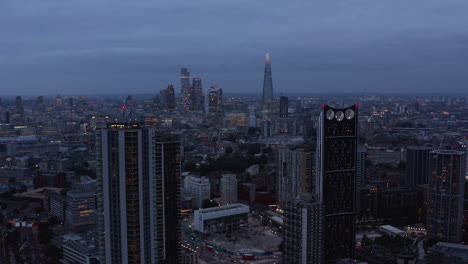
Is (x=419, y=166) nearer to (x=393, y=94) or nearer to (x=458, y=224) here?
(x=458, y=224)

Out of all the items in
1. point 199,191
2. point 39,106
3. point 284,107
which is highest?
point 284,107

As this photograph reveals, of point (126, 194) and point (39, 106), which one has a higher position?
point (39, 106)

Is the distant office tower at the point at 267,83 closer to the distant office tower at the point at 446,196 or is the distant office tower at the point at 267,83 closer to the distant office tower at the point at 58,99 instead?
the distant office tower at the point at 58,99

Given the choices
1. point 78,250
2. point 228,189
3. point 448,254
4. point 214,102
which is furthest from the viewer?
point 214,102

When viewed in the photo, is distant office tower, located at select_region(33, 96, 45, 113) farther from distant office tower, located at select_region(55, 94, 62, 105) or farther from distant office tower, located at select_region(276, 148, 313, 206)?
distant office tower, located at select_region(276, 148, 313, 206)

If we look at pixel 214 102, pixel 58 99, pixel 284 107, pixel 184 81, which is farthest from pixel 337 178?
pixel 58 99

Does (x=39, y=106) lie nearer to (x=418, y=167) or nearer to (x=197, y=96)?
(x=197, y=96)
